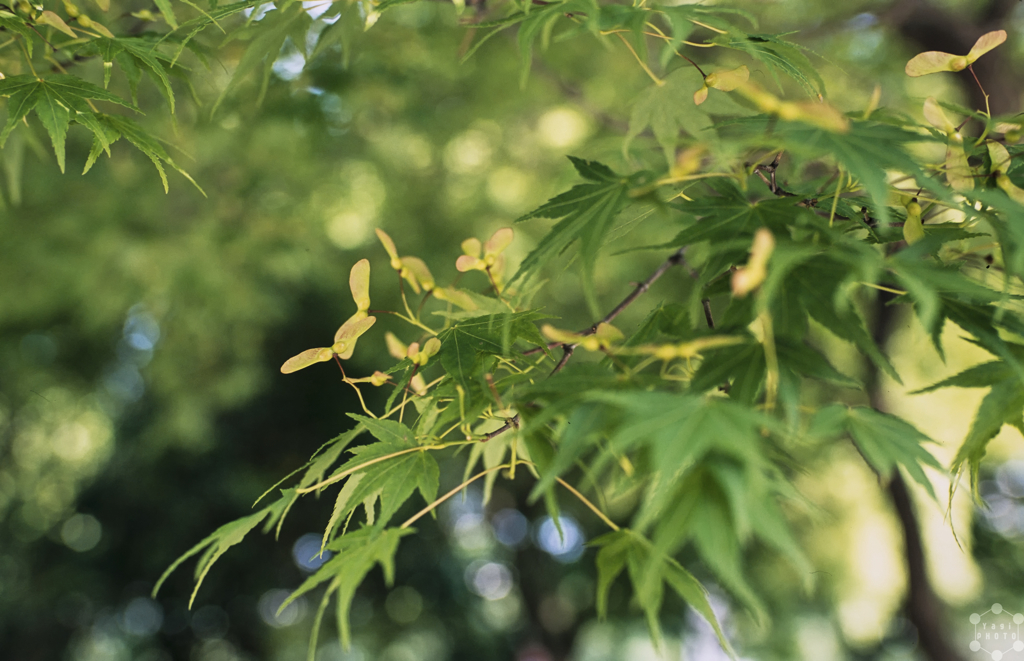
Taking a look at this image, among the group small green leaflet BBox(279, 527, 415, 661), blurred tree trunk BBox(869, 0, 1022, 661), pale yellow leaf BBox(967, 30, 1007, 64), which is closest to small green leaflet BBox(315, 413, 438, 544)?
small green leaflet BBox(279, 527, 415, 661)

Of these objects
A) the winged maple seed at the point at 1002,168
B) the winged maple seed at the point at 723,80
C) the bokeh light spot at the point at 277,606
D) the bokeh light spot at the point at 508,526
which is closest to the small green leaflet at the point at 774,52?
the winged maple seed at the point at 723,80

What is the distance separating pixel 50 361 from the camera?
3887 mm

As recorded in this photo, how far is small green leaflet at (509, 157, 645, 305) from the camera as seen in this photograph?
526 millimetres

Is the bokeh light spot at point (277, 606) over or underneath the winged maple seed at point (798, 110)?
underneath

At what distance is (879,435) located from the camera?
1.48 ft

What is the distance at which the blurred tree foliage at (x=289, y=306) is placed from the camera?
86.4 inches

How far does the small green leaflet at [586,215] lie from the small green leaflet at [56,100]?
485 mm

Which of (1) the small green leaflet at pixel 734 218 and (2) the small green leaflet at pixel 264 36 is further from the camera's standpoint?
(2) the small green leaflet at pixel 264 36

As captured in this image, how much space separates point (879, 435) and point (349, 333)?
1.49 ft

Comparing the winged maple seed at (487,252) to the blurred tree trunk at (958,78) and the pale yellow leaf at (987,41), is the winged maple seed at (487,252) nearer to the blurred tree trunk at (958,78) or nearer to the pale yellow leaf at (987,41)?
the pale yellow leaf at (987,41)

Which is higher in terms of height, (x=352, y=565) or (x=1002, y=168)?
(x=1002, y=168)

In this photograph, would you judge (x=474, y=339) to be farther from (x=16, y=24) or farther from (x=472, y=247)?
(x=16, y=24)

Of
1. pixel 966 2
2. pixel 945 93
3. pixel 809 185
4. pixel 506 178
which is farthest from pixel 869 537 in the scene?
pixel 809 185

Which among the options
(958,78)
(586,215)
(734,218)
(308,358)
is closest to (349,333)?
(308,358)
